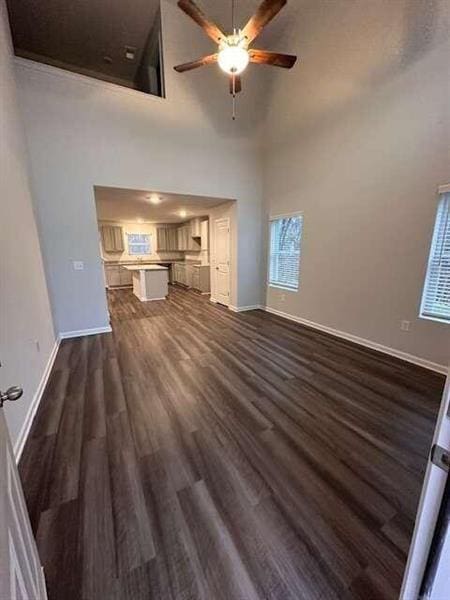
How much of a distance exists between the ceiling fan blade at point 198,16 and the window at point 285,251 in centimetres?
272

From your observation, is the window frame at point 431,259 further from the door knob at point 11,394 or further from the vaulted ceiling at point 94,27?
the door knob at point 11,394

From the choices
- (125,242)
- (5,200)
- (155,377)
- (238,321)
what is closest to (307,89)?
(238,321)

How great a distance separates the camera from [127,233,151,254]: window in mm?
9398

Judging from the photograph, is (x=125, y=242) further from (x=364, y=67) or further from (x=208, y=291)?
(x=364, y=67)

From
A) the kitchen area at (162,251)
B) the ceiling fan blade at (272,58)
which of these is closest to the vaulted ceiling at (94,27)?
the ceiling fan blade at (272,58)

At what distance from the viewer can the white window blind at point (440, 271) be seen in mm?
2781

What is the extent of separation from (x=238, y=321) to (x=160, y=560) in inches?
154

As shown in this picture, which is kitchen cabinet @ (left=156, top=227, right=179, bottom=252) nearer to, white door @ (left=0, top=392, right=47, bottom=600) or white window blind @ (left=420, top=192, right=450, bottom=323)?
white window blind @ (left=420, top=192, right=450, bottom=323)

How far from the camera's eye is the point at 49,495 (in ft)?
Result: 4.85

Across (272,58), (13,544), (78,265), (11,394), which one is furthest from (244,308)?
(13,544)

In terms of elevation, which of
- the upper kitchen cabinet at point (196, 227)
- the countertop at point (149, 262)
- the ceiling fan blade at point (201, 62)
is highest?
the ceiling fan blade at point (201, 62)

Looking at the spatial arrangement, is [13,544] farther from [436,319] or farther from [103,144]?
[103,144]

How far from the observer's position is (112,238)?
8797mm

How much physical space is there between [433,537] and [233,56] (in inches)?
148
